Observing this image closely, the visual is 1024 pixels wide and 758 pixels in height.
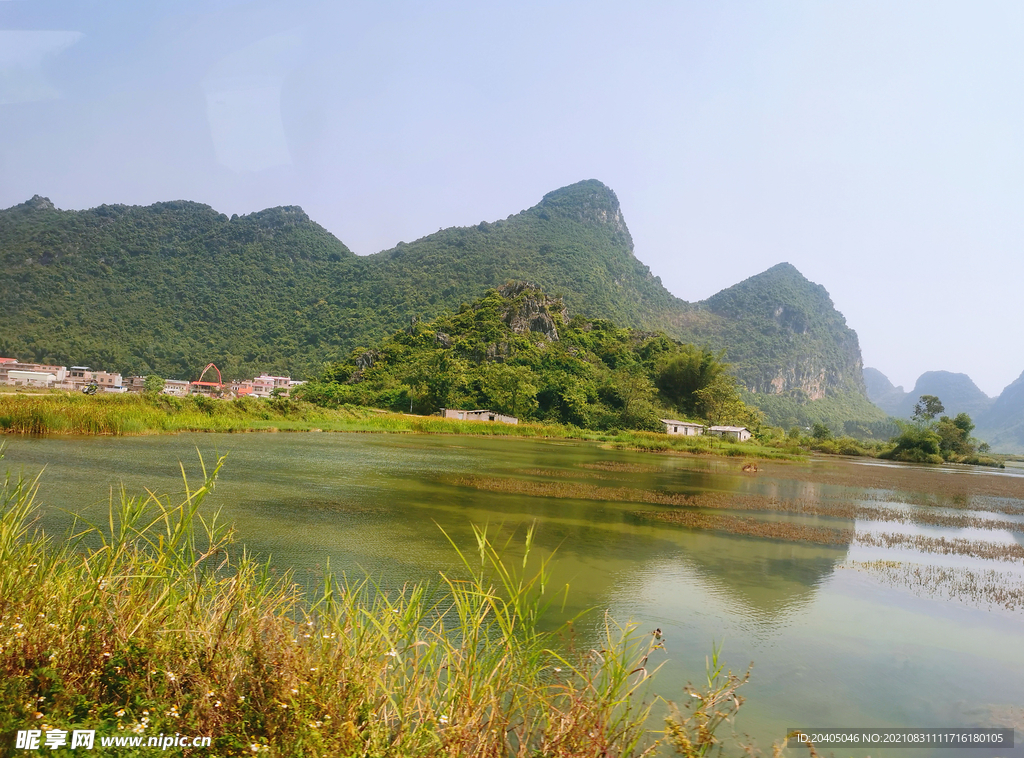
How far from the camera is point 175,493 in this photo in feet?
30.0

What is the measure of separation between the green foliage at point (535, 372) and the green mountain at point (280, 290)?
55.7 feet

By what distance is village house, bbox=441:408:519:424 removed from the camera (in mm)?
45312

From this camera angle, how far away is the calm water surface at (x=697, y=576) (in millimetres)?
4281

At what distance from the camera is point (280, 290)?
94.2 meters

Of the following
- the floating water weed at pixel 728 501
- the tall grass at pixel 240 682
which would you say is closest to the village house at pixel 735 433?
the floating water weed at pixel 728 501

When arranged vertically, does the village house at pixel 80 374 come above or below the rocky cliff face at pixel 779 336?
below

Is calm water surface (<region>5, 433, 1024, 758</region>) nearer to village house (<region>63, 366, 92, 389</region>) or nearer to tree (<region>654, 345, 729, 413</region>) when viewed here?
tree (<region>654, 345, 729, 413</region>)

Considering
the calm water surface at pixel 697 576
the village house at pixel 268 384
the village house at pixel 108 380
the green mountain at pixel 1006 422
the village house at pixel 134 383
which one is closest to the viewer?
the calm water surface at pixel 697 576

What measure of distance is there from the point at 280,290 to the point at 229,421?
246 ft

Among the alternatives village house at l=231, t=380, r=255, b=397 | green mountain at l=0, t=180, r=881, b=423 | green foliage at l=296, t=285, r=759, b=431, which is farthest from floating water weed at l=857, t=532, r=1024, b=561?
village house at l=231, t=380, r=255, b=397

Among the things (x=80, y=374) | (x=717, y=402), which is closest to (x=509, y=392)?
(x=717, y=402)

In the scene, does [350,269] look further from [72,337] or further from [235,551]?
[235,551]

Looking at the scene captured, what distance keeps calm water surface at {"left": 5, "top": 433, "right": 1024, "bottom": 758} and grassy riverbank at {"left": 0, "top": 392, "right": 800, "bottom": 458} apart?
4521 mm

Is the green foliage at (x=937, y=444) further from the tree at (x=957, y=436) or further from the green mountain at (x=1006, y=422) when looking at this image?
the green mountain at (x=1006, y=422)
